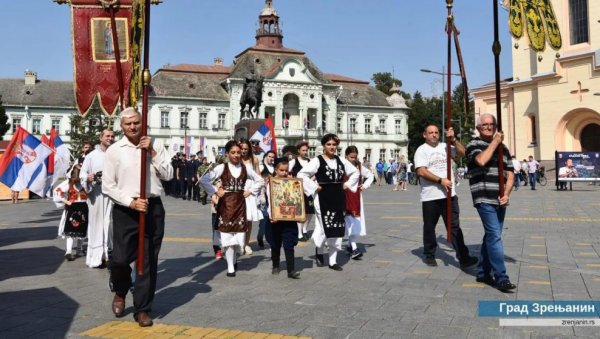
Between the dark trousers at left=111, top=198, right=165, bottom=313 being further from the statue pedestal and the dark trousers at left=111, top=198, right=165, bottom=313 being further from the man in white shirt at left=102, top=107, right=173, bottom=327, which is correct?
the statue pedestal

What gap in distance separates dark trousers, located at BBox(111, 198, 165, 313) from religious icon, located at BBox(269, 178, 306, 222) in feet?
7.56

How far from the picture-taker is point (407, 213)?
1566 cm

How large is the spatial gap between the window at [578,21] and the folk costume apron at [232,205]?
37909mm

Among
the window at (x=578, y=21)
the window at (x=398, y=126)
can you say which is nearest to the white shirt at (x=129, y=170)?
the window at (x=578, y=21)

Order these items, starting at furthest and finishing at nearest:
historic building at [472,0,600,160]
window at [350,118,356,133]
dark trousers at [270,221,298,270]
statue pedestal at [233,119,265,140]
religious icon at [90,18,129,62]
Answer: window at [350,118,356,133], historic building at [472,0,600,160], statue pedestal at [233,119,265,140], religious icon at [90,18,129,62], dark trousers at [270,221,298,270]

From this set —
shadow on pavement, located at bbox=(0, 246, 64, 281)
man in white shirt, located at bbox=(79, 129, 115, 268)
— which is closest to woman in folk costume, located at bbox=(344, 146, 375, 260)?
man in white shirt, located at bbox=(79, 129, 115, 268)

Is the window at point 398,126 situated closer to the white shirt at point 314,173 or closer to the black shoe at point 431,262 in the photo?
the white shirt at point 314,173

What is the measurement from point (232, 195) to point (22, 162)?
790 centimetres

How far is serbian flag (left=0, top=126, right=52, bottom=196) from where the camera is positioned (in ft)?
40.8

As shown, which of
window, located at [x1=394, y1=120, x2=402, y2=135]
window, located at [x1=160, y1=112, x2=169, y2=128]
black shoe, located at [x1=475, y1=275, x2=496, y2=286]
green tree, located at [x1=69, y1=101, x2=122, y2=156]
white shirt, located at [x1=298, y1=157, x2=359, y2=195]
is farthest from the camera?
window, located at [x1=394, y1=120, x2=402, y2=135]

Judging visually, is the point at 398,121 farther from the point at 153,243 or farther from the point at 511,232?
the point at 153,243

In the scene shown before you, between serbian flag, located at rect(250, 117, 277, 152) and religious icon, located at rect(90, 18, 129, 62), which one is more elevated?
religious icon, located at rect(90, 18, 129, 62)

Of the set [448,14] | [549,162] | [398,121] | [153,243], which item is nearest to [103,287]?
[153,243]

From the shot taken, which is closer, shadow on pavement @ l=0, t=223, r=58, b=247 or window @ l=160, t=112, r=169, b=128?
shadow on pavement @ l=0, t=223, r=58, b=247
